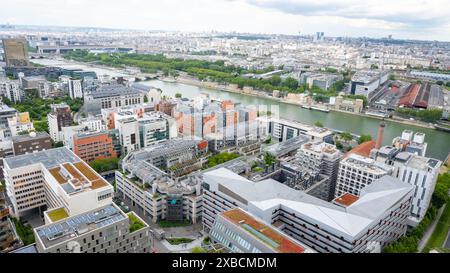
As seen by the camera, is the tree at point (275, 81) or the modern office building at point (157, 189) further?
the tree at point (275, 81)

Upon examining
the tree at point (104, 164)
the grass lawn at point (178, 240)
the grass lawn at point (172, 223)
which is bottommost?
the grass lawn at point (178, 240)

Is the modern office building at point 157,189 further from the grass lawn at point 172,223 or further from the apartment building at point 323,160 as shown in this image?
the apartment building at point 323,160

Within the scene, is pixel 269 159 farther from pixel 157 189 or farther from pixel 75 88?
pixel 75 88

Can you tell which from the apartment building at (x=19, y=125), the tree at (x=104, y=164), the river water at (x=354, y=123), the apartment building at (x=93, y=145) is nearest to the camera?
the tree at (x=104, y=164)

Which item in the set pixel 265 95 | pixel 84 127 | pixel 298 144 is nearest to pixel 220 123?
pixel 298 144

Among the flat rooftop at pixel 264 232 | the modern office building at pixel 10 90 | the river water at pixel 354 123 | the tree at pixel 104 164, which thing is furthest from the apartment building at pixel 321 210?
the modern office building at pixel 10 90

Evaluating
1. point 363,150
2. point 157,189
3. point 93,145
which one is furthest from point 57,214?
point 363,150

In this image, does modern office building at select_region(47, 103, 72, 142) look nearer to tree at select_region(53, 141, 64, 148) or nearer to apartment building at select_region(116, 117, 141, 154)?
tree at select_region(53, 141, 64, 148)
